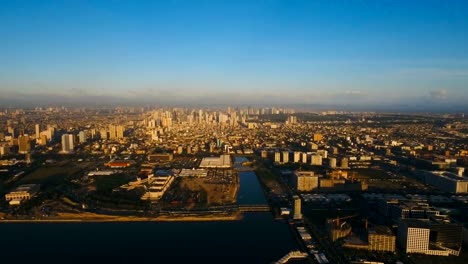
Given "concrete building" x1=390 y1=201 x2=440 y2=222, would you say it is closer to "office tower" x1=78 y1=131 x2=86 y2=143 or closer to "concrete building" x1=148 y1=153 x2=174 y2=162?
"concrete building" x1=148 y1=153 x2=174 y2=162

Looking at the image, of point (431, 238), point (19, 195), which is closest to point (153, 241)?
point (19, 195)

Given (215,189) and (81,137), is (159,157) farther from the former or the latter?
(81,137)

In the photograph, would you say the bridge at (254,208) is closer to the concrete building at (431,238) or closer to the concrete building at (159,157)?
the concrete building at (431,238)

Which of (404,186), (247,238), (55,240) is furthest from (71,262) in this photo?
(404,186)

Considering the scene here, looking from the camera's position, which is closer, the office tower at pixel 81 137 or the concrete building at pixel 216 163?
the concrete building at pixel 216 163

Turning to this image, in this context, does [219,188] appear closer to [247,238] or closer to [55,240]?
[247,238]

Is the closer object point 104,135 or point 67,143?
point 67,143

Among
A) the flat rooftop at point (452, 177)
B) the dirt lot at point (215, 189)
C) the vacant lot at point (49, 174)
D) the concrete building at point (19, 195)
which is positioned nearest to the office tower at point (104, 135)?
the vacant lot at point (49, 174)

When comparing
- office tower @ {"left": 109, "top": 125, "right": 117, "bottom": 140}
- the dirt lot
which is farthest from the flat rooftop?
office tower @ {"left": 109, "top": 125, "right": 117, "bottom": 140}
